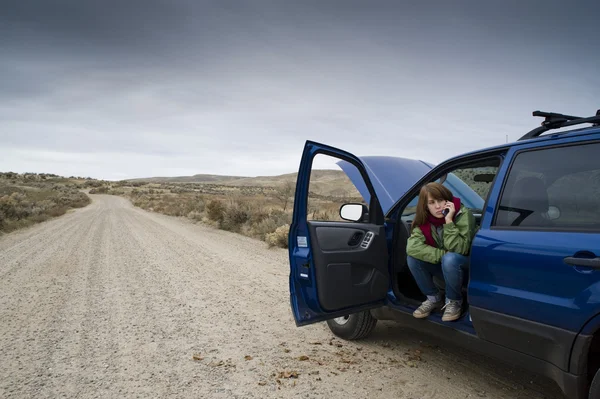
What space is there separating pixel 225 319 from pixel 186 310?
0.73 metres

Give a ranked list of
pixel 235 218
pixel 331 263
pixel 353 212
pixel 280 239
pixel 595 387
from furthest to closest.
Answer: pixel 235 218, pixel 280 239, pixel 353 212, pixel 331 263, pixel 595 387

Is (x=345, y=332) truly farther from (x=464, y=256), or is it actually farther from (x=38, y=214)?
(x=38, y=214)

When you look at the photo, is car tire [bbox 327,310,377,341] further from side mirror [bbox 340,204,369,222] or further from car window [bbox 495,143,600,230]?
car window [bbox 495,143,600,230]

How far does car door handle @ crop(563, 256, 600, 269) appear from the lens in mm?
2223

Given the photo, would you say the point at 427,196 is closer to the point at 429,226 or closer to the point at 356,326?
the point at 429,226

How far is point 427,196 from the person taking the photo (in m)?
3.58

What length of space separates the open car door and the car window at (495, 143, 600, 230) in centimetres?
135

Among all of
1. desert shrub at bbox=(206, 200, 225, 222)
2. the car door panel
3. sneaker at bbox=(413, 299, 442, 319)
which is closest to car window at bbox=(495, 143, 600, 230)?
sneaker at bbox=(413, 299, 442, 319)

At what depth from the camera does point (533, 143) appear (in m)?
2.91

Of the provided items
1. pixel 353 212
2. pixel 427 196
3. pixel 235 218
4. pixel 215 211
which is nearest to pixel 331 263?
pixel 353 212

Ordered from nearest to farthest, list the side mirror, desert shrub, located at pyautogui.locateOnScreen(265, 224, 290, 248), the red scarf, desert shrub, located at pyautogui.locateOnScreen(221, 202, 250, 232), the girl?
the girl < the red scarf < the side mirror < desert shrub, located at pyautogui.locateOnScreen(265, 224, 290, 248) < desert shrub, located at pyautogui.locateOnScreen(221, 202, 250, 232)

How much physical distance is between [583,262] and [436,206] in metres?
1.33

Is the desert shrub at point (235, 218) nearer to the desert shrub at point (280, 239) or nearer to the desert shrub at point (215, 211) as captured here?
the desert shrub at point (215, 211)

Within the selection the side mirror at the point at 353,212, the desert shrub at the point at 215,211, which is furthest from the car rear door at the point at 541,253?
the desert shrub at the point at 215,211
